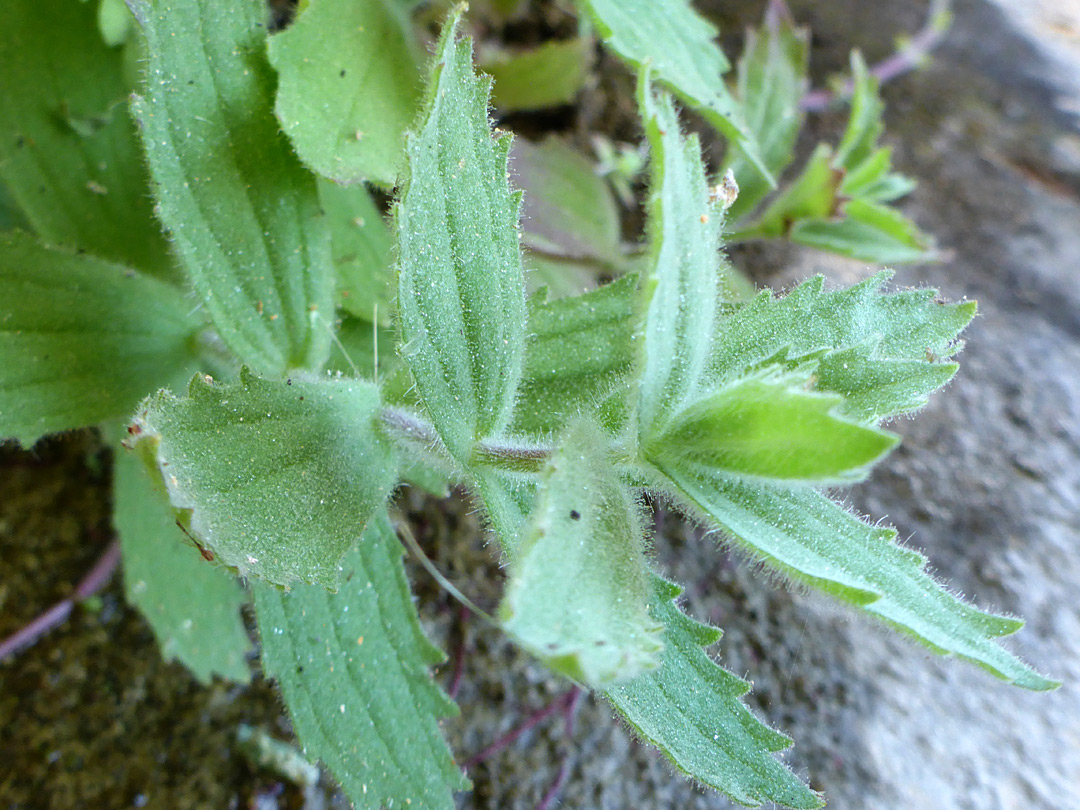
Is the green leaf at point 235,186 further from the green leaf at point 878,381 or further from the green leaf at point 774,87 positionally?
the green leaf at point 774,87

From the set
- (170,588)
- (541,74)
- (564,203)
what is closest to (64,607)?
(170,588)

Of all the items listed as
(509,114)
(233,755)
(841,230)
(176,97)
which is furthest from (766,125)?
(233,755)

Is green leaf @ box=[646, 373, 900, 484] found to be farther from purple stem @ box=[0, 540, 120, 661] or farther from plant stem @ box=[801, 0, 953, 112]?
plant stem @ box=[801, 0, 953, 112]

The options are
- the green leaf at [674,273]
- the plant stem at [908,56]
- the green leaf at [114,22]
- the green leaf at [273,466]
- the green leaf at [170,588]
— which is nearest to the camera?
the green leaf at [674,273]

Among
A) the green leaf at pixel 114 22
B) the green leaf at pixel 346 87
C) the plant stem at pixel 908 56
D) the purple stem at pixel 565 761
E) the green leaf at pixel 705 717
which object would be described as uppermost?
the green leaf at pixel 114 22

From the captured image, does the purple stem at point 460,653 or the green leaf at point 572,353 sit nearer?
the green leaf at point 572,353

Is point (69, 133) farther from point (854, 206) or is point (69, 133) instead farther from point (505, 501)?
point (854, 206)

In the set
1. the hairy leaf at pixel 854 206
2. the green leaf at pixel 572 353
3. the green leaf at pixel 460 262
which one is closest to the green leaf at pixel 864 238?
the hairy leaf at pixel 854 206

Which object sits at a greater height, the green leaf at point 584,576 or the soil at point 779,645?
the green leaf at point 584,576

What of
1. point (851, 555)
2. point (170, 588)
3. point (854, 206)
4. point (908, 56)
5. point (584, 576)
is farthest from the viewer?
point (908, 56)
